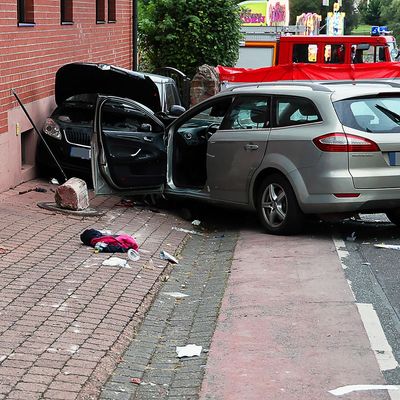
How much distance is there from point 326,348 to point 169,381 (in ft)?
3.81

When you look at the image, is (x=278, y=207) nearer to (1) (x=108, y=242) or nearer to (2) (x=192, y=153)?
(2) (x=192, y=153)

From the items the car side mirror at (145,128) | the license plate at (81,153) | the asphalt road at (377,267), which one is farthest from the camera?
the license plate at (81,153)

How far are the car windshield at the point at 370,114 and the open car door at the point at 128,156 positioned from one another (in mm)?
2813

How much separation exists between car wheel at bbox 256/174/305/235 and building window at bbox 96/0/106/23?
32.6 ft

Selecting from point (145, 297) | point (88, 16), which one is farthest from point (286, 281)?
point (88, 16)

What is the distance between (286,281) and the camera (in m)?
8.55

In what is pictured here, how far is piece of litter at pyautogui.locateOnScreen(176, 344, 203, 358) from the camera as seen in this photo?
21.4 ft

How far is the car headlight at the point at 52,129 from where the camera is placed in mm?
13969

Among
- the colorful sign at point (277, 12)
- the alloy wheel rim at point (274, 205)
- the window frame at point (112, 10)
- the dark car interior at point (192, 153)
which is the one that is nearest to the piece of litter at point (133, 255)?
the alloy wheel rim at point (274, 205)

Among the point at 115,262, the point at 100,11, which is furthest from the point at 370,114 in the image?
the point at 100,11

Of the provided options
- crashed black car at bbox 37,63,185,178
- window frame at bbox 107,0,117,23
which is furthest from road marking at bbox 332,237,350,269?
window frame at bbox 107,0,117,23

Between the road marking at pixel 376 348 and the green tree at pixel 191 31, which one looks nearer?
the road marking at pixel 376 348

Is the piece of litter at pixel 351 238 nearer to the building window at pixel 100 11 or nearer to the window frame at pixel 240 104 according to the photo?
the window frame at pixel 240 104

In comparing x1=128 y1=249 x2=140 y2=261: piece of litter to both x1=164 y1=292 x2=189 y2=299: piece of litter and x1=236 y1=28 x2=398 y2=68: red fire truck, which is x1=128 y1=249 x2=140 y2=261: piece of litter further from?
x1=236 y1=28 x2=398 y2=68: red fire truck
